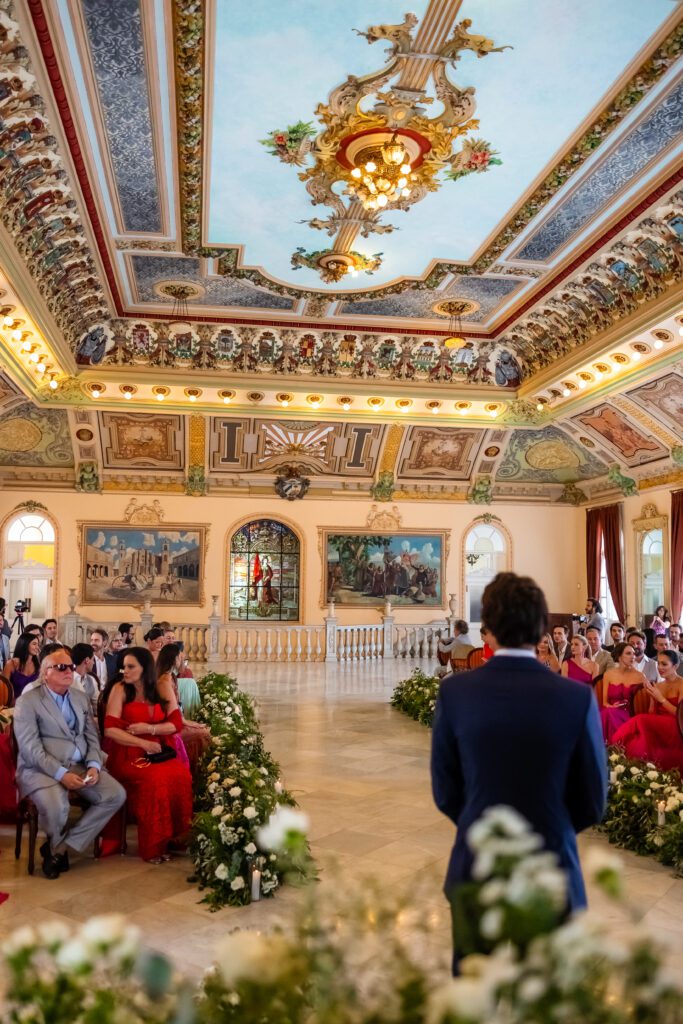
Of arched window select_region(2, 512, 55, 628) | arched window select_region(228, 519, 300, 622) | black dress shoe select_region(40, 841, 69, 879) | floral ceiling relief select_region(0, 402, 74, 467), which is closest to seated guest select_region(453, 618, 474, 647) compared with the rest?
black dress shoe select_region(40, 841, 69, 879)

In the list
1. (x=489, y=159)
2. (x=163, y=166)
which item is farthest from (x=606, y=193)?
(x=163, y=166)

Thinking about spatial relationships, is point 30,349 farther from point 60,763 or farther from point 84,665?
point 60,763

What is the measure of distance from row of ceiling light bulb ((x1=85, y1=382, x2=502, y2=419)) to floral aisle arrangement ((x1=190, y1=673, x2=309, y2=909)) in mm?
12268

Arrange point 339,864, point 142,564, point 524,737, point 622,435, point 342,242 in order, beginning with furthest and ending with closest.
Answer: point 142,564 → point 622,435 → point 342,242 → point 524,737 → point 339,864

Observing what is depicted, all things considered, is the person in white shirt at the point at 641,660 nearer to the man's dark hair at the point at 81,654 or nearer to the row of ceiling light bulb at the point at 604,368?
the man's dark hair at the point at 81,654

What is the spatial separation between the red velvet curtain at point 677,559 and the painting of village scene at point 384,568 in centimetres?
638

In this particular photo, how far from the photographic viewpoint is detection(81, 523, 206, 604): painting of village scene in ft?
70.7

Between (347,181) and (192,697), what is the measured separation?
6946mm

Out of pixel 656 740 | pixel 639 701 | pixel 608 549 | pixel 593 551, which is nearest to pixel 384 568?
pixel 593 551

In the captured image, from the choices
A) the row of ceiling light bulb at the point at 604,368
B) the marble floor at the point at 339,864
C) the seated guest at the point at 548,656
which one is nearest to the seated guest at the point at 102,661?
the marble floor at the point at 339,864

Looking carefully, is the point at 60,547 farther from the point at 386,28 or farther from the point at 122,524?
the point at 386,28

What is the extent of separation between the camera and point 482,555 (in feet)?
78.4

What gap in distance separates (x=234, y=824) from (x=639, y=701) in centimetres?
445

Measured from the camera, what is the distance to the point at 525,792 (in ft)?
8.09
